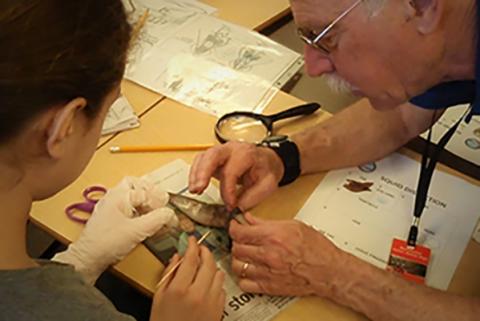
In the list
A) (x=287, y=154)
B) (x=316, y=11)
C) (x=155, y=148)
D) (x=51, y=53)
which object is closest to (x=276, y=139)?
(x=287, y=154)

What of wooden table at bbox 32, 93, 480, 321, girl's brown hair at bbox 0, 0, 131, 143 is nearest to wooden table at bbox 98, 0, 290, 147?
wooden table at bbox 32, 93, 480, 321

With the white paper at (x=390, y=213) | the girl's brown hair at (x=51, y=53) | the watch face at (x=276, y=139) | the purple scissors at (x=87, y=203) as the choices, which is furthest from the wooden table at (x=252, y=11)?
the girl's brown hair at (x=51, y=53)

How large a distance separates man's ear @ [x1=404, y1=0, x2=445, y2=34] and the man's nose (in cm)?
17

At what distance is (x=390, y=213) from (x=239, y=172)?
0.93 feet

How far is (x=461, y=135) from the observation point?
136 centimetres

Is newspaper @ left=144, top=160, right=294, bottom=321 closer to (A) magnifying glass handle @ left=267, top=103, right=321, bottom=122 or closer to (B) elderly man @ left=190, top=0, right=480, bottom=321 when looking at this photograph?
(B) elderly man @ left=190, top=0, right=480, bottom=321

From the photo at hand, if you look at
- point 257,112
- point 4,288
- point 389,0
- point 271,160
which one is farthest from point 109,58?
point 257,112

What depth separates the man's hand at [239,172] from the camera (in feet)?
3.65

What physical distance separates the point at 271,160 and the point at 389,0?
41 cm

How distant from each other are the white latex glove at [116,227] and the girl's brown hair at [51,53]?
0.33m

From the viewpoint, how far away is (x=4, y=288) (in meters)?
0.74

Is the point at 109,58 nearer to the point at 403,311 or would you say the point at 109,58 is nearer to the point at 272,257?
Result: the point at 272,257

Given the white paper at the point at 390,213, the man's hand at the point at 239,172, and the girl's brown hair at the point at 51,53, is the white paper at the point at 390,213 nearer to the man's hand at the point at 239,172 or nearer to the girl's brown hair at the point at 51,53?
the man's hand at the point at 239,172

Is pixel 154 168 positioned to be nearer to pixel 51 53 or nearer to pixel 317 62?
pixel 317 62
